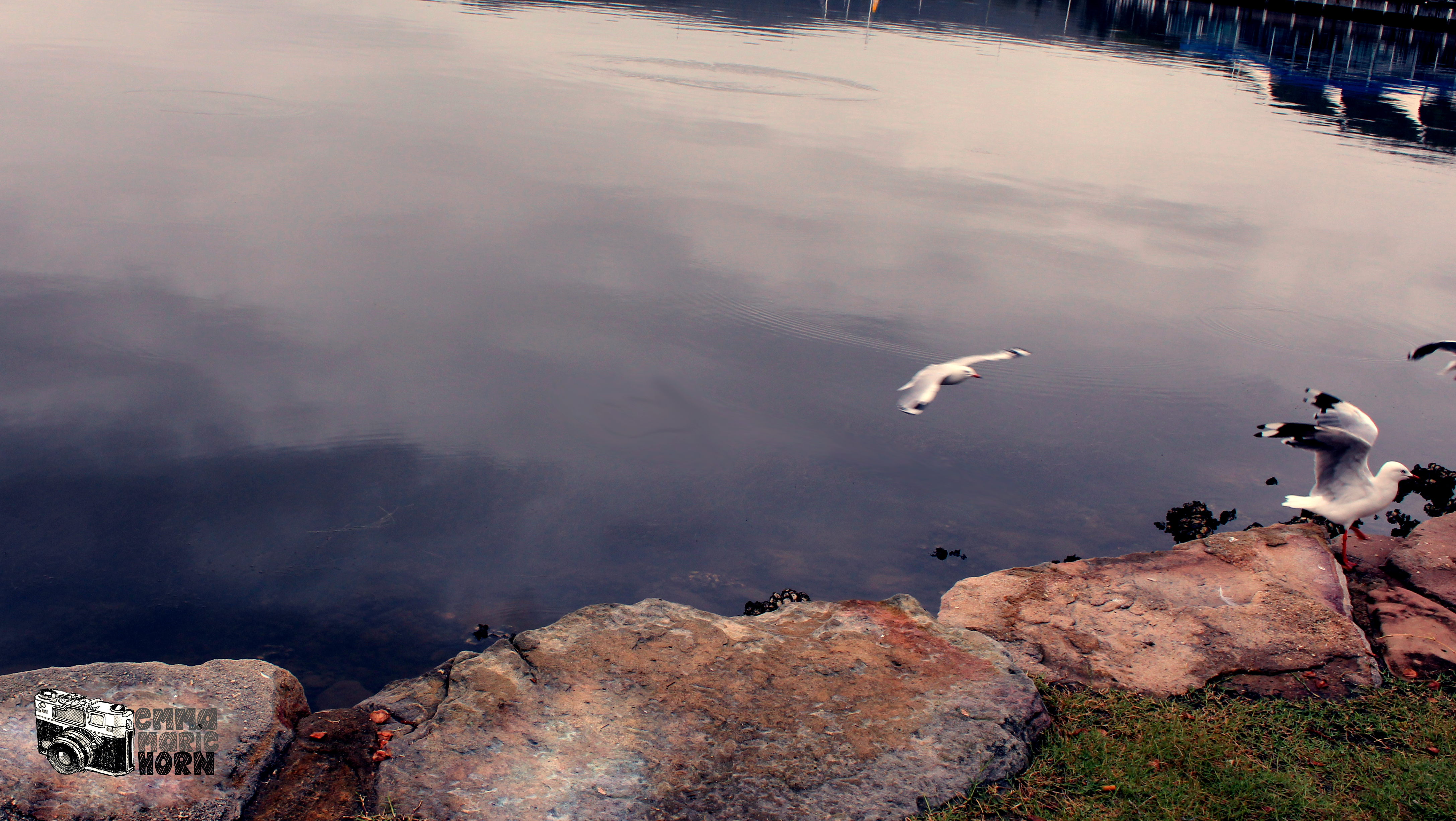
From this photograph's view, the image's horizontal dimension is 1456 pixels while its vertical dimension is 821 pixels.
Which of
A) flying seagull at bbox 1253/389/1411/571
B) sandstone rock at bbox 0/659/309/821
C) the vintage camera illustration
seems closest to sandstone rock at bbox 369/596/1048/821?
sandstone rock at bbox 0/659/309/821

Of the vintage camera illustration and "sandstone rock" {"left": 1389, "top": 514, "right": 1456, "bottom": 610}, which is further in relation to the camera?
"sandstone rock" {"left": 1389, "top": 514, "right": 1456, "bottom": 610}

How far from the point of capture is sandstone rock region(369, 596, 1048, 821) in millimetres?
3832

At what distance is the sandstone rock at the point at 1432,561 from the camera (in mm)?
5590

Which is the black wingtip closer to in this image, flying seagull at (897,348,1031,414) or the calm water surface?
the calm water surface

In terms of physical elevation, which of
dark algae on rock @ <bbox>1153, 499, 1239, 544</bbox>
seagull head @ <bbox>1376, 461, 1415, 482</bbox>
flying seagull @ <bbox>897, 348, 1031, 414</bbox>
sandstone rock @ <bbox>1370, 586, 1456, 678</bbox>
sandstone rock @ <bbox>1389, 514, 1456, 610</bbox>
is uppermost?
seagull head @ <bbox>1376, 461, 1415, 482</bbox>

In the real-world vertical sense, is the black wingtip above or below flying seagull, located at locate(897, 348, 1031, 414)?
above

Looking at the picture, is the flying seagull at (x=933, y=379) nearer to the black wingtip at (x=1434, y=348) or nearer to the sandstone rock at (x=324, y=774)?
the black wingtip at (x=1434, y=348)

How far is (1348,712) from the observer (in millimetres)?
4582

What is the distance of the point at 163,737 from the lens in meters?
3.88

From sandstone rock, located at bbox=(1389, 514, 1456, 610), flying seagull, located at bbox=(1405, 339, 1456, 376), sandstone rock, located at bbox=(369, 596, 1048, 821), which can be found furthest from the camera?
flying seagull, located at bbox=(1405, 339, 1456, 376)

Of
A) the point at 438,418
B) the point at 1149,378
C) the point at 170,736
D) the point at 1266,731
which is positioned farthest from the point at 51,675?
the point at 1149,378
